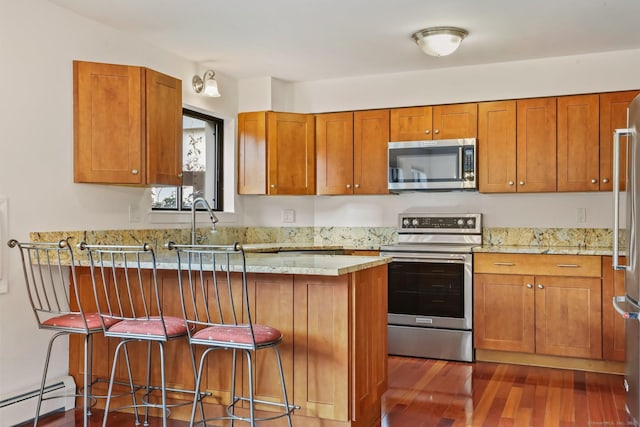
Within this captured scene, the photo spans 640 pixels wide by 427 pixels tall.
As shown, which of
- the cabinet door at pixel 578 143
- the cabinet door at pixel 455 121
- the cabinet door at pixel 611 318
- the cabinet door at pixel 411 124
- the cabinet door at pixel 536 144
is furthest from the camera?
the cabinet door at pixel 411 124

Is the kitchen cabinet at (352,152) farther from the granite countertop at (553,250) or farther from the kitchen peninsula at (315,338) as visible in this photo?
the kitchen peninsula at (315,338)

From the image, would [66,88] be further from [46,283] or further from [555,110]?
[555,110]

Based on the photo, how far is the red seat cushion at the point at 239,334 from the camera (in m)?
2.62

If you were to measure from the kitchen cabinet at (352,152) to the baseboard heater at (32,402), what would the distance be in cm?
275

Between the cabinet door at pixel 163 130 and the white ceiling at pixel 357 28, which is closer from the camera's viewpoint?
the white ceiling at pixel 357 28

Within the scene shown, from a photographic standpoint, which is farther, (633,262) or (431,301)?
(431,301)

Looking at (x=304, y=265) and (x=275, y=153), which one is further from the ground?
(x=275, y=153)

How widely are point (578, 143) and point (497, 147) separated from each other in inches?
23.7

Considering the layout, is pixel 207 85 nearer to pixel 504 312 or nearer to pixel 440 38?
pixel 440 38

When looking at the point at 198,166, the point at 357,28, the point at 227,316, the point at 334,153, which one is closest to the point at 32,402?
the point at 227,316

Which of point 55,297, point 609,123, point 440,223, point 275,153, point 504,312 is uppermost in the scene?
point 609,123

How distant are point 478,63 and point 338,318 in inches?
116

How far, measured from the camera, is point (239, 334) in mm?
2660

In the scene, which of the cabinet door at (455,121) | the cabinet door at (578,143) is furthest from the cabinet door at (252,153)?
the cabinet door at (578,143)
